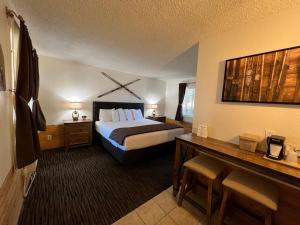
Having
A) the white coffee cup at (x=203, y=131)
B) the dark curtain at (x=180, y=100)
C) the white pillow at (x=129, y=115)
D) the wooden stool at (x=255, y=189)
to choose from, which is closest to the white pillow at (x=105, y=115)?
the white pillow at (x=129, y=115)

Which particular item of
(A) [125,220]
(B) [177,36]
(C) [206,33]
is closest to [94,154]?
(A) [125,220]

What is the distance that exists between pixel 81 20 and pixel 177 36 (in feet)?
4.18

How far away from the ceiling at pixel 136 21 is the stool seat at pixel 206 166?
167cm

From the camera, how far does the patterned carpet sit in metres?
1.55

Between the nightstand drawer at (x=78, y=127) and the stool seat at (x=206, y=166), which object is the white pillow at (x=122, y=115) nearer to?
the nightstand drawer at (x=78, y=127)

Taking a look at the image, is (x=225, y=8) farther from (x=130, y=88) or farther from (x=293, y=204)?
(x=130, y=88)

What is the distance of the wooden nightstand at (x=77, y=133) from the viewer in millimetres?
3225

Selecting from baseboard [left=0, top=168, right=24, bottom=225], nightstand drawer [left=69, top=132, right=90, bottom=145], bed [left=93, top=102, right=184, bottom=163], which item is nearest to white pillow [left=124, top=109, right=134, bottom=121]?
bed [left=93, top=102, right=184, bottom=163]

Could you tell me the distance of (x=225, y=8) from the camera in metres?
1.35

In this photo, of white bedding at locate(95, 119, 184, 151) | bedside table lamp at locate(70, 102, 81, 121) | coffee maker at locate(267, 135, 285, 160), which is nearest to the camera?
coffee maker at locate(267, 135, 285, 160)

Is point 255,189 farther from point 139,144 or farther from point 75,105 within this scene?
point 75,105

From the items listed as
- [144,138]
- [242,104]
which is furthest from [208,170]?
[144,138]

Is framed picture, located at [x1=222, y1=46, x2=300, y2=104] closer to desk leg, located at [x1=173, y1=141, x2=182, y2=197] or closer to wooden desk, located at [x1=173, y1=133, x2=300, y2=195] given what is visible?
wooden desk, located at [x1=173, y1=133, x2=300, y2=195]

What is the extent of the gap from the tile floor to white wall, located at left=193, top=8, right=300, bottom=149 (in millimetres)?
1023
